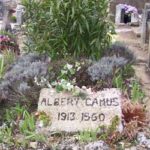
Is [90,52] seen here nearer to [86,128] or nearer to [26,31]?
[26,31]

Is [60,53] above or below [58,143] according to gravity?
above

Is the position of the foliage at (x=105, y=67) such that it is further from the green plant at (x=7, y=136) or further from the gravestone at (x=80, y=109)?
the green plant at (x=7, y=136)

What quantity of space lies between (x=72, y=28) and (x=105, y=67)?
0.73m

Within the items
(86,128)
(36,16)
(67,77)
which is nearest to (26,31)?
(36,16)

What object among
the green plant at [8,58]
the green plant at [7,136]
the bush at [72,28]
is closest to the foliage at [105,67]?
the bush at [72,28]

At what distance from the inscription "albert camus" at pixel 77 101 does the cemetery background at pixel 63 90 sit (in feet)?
0.29

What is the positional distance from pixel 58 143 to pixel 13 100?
38.9 inches

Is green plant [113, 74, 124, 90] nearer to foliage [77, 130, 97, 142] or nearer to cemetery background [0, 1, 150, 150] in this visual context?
cemetery background [0, 1, 150, 150]

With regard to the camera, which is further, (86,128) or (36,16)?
(36,16)

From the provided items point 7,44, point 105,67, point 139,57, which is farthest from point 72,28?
point 139,57

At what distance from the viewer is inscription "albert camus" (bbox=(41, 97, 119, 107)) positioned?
4.90 m

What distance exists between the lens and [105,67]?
6.05m

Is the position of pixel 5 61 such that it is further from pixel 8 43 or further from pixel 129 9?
pixel 129 9

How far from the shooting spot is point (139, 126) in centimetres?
488
